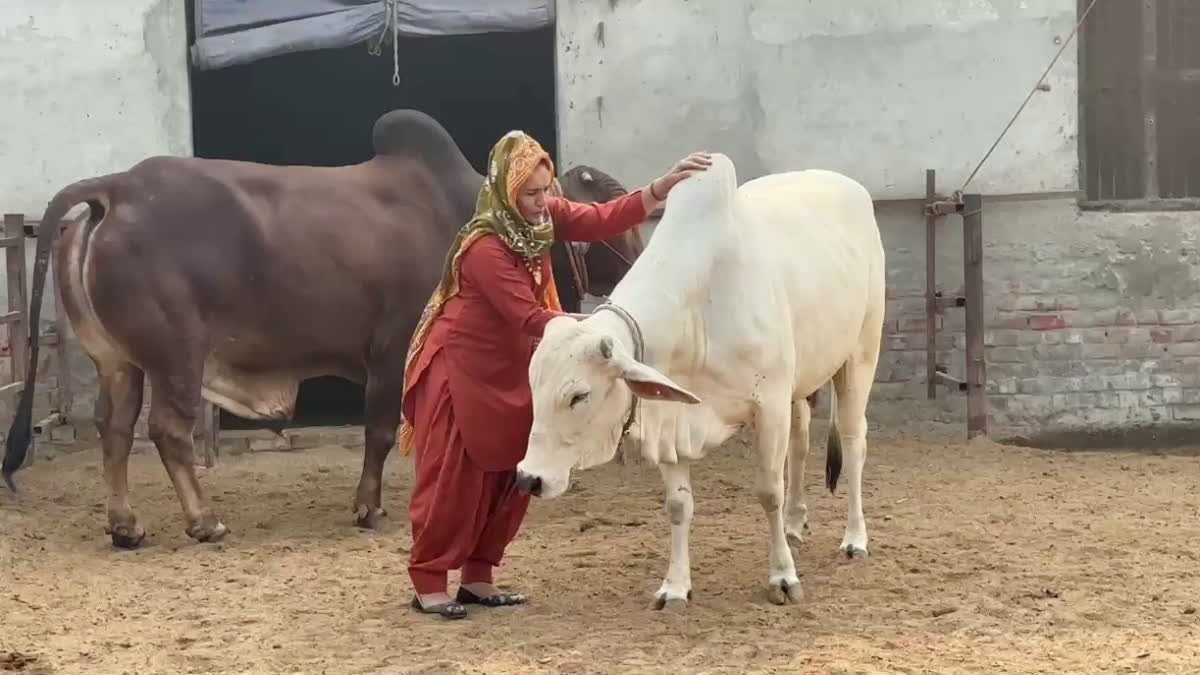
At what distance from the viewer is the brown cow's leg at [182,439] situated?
5.30m

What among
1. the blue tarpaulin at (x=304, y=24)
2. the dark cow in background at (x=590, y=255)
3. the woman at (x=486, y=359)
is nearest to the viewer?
the woman at (x=486, y=359)

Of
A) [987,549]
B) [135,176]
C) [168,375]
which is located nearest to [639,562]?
[987,549]

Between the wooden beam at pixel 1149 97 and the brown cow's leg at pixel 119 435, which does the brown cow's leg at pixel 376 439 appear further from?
the wooden beam at pixel 1149 97

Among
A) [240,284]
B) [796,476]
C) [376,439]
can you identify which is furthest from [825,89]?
[240,284]

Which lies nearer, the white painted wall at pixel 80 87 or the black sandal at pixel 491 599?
the black sandal at pixel 491 599

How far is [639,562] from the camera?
4.83 m

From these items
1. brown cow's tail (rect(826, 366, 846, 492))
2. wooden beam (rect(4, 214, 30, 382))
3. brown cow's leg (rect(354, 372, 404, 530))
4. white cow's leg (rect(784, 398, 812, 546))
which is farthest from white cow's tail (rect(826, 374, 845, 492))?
wooden beam (rect(4, 214, 30, 382))

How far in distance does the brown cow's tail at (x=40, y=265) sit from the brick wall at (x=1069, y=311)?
4.20 metres

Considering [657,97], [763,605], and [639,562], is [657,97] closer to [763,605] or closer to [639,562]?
[639,562]

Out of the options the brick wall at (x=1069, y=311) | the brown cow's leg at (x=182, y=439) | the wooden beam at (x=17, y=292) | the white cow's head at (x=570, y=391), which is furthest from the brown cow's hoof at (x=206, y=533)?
the brick wall at (x=1069, y=311)

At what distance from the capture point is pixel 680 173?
4133 mm

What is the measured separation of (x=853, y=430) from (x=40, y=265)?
3247 millimetres

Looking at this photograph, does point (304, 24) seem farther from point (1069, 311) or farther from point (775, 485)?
point (1069, 311)

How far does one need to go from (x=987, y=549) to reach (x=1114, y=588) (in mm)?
641
